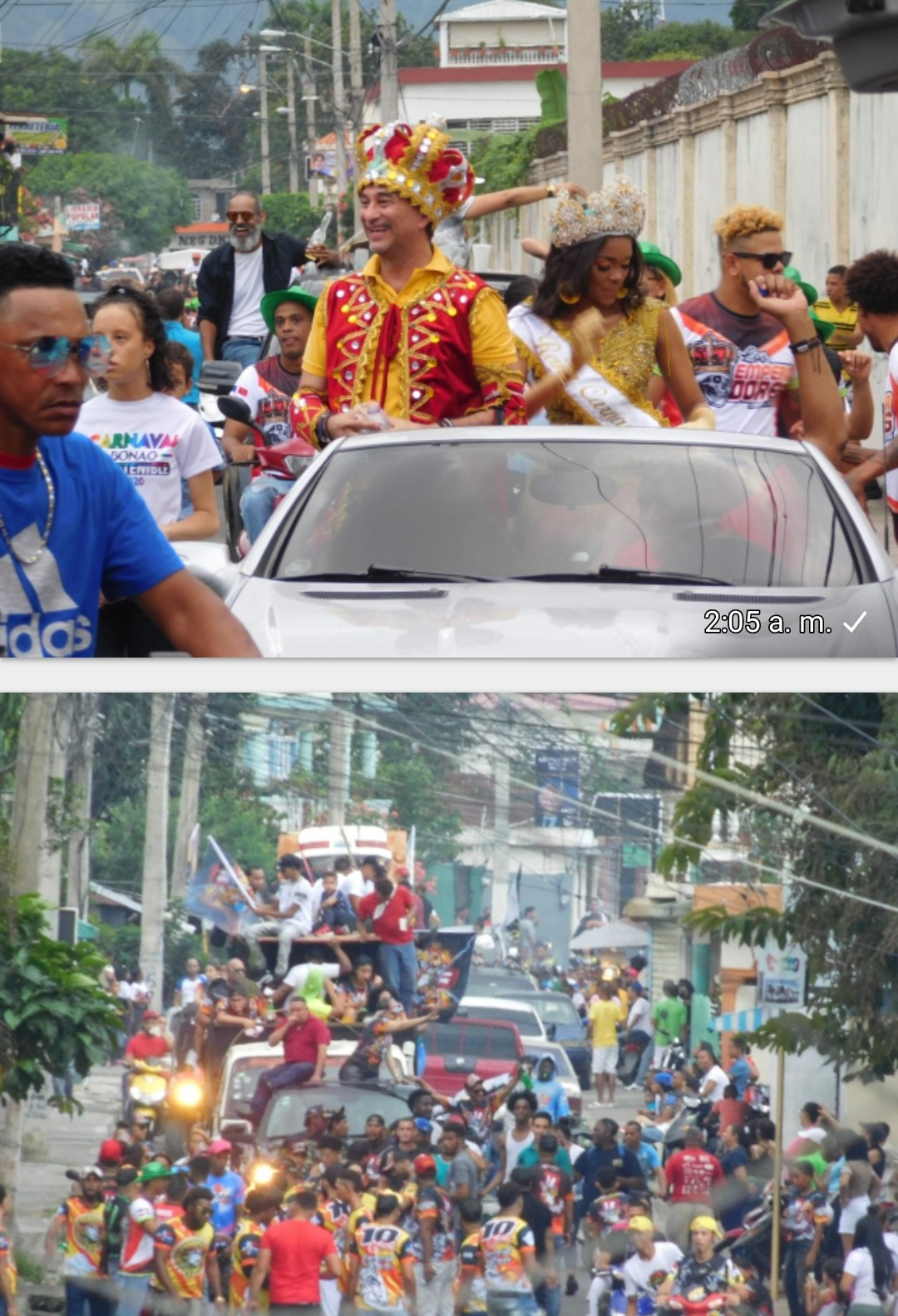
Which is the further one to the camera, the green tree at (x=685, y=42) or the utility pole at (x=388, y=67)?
the green tree at (x=685, y=42)

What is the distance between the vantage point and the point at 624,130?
3144cm

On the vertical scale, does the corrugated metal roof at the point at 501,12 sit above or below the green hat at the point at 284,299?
above

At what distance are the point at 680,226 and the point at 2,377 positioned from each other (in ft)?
90.8

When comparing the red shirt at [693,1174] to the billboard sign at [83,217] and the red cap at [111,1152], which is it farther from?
the billboard sign at [83,217]

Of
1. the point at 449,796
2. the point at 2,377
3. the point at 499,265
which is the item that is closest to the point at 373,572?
the point at 2,377

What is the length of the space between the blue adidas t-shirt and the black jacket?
9042 millimetres

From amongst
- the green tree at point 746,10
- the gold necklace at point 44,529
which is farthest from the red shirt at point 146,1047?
the green tree at point 746,10

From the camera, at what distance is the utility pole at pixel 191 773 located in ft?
7.66

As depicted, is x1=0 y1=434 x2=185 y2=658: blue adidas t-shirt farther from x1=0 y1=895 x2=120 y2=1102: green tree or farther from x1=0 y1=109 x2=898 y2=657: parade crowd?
x1=0 y1=895 x2=120 y2=1102: green tree

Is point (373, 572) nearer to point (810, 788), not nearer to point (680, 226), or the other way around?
point (810, 788)

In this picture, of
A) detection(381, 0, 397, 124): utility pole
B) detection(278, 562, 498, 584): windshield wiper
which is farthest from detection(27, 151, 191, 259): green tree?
detection(278, 562, 498, 584): windshield wiper

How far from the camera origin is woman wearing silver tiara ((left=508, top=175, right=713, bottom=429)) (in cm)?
679

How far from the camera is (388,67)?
21438mm

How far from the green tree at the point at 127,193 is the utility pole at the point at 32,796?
16447mm
